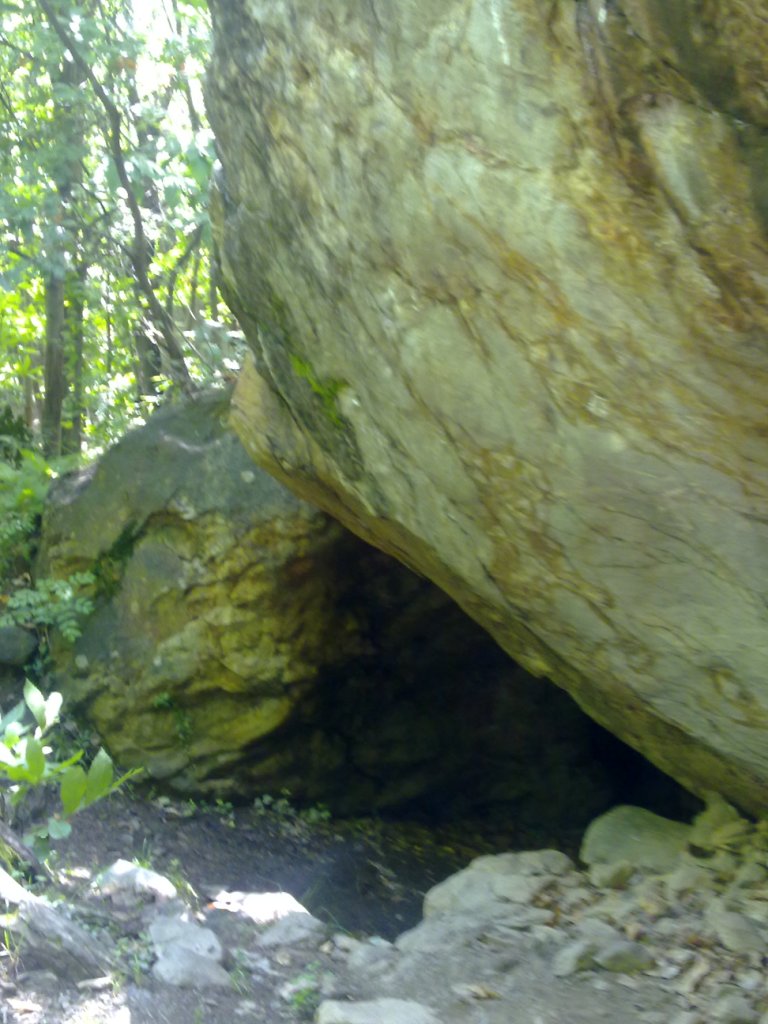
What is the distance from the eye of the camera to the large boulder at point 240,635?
5.78m

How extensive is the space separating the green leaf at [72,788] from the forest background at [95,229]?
3.11 metres

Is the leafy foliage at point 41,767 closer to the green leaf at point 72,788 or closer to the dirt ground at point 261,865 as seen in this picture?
the green leaf at point 72,788

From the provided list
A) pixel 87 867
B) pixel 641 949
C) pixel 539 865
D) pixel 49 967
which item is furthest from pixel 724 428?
pixel 87 867

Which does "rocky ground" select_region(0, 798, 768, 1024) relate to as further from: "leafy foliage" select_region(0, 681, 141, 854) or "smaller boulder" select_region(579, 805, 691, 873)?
"leafy foliage" select_region(0, 681, 141, 854)

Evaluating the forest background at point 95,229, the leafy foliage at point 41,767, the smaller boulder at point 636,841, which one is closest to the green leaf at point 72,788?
the leafy foliage at point 41,767

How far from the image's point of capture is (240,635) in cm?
577

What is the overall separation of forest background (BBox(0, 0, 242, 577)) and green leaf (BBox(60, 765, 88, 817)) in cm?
311

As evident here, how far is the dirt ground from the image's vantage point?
11.0 feet

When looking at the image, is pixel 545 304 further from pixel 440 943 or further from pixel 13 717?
pixel 13 717

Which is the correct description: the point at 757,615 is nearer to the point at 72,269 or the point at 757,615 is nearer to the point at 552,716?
the point at 552,716

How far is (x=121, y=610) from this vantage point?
6027mm

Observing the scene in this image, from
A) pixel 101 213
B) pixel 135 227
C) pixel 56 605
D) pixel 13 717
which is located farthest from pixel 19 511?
pixel 13 717

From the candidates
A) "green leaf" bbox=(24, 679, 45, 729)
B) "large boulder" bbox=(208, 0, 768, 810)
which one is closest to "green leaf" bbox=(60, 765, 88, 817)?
"green leaf" bbox=(24, 679, 45, 729)

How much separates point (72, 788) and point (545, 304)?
93.3 inches
